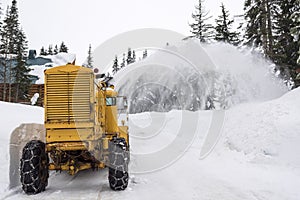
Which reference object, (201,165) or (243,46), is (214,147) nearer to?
(201,165)

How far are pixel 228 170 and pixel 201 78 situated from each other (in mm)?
12541

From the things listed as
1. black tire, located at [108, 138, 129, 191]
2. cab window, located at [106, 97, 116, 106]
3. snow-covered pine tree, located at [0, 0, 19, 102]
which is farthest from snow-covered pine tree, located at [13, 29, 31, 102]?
black tire, located at [108, 138, 129, 191]

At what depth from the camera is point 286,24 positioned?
57.7 feet

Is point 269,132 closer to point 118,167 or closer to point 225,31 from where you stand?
point 118,167

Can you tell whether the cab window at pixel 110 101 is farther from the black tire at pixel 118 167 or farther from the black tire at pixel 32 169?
the black tire at pixel 32 169

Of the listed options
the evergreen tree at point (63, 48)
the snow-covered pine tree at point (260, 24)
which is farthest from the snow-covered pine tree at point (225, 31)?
the evergreen tree at point (63, 48)

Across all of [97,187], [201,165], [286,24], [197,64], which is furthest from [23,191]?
[286,24]

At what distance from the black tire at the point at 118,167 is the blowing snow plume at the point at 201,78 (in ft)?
28.0

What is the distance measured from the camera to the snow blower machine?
6.07 metres

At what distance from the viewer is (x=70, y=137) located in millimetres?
6109

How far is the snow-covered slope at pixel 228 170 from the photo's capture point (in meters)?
5.89

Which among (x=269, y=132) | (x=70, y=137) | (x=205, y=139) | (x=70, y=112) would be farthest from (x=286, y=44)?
(x=70, y=137)

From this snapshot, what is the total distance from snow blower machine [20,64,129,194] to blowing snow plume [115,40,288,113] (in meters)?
8.50

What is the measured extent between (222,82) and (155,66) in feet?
19.6
